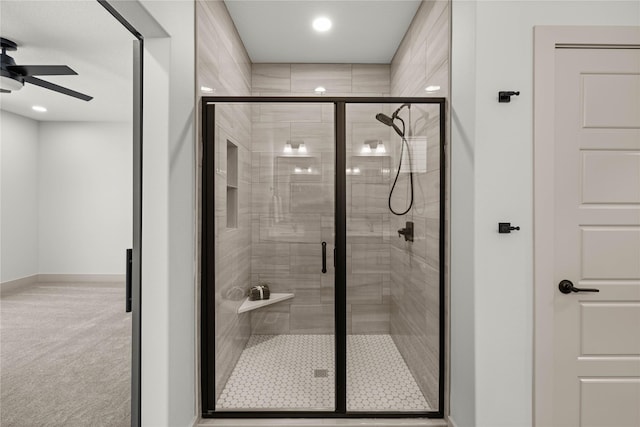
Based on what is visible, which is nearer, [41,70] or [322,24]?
[41,70]

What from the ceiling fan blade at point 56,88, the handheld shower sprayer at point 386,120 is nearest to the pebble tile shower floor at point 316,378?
the handheld shower sprayer at point 386,120

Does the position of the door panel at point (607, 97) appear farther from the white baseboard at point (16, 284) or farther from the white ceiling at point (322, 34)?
the white baseboard at point (16, 284)

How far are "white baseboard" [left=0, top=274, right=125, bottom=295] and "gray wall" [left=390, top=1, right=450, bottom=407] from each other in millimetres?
1541

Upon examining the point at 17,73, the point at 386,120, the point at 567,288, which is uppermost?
the point at 386,120

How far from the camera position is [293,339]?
7.27ft

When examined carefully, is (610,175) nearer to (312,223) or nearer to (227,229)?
(312,223)

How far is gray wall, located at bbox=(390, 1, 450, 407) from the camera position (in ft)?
7.02

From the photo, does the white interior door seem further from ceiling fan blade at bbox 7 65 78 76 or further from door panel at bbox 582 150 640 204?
ceiling fan blade at bbox 7 65 78 76

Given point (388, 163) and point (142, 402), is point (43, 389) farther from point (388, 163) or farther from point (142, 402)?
point (388, 163)

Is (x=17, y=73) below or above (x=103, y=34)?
below

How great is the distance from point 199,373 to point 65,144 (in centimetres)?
147

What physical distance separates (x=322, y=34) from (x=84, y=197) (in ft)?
7.76

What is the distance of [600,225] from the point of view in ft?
5.90

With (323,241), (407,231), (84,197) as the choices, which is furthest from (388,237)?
(84,197)
